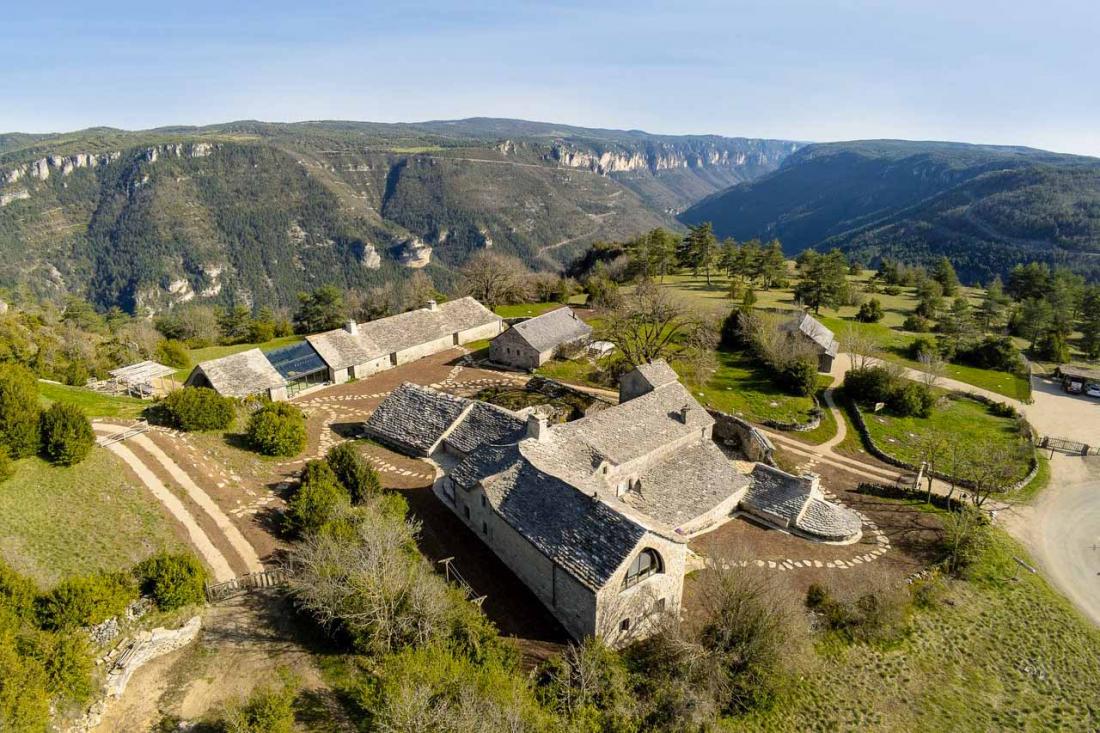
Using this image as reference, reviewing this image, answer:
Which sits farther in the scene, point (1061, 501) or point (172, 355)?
point (172, 355)

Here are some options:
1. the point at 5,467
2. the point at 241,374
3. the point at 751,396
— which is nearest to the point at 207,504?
the point at 5,467

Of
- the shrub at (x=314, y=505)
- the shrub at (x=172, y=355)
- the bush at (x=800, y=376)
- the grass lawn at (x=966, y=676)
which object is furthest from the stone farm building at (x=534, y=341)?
the grass lawn at (x=966, y=676)

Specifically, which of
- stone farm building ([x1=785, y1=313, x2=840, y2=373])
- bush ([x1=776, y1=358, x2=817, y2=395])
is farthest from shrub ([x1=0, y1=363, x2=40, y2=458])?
stone farm building ([x1=785, y1=313, x2=840, y2=373])

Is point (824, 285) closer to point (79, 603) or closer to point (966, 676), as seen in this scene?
point (966, 676)

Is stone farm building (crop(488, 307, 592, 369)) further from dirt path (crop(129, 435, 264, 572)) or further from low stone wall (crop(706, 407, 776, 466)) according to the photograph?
dirt path (crop(129, 435, 264, 572))

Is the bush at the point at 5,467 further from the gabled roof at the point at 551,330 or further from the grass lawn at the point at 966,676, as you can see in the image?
the gabled roof at the point at 551,330
